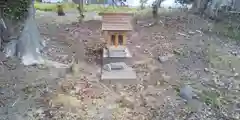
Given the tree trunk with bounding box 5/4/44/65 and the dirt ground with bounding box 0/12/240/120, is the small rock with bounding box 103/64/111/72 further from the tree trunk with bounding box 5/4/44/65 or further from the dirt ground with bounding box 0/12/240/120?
the tree trunk with bounding box 5/4/44/65

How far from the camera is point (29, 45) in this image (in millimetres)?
8781

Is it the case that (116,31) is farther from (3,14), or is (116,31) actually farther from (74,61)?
(3,14)

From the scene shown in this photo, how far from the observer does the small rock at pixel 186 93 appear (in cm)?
702

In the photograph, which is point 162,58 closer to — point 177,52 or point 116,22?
point 177,52

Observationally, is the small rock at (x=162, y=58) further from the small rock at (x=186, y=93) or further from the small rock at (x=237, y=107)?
the small rock at (x=237, y=107)

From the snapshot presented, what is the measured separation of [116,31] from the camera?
8273 mm

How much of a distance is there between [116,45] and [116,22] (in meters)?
0.68

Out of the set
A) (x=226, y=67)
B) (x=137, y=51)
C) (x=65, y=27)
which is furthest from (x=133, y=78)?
(x=65, y=27)

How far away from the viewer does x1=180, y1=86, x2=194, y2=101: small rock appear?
7.02 m

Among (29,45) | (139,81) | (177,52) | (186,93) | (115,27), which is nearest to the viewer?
(186,93)

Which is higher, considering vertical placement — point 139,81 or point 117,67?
point 117,67

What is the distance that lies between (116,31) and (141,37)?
2510 millimetres

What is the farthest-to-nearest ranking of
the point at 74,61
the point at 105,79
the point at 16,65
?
1. the point at 74,61
2. the point at 16,65
3. the point at 105,79

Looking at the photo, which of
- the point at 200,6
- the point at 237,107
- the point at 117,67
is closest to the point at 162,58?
the point at 117,67
